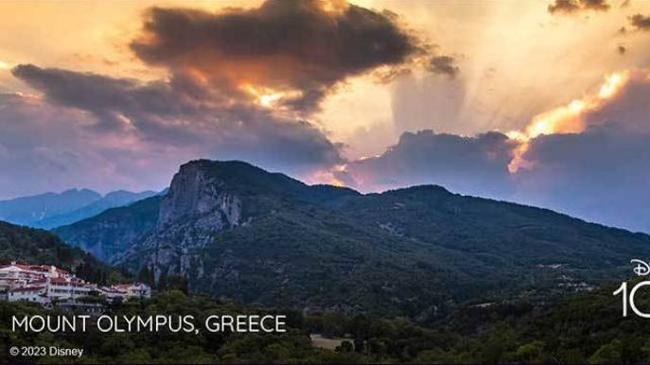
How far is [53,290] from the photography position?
3900 inches

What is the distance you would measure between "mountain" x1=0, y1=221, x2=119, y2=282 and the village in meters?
15.3

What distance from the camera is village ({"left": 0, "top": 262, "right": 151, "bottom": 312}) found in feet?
307

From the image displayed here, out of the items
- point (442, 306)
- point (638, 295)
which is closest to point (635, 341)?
point (638, 295)

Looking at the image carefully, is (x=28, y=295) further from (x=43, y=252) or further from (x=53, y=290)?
(x=43, y=252)

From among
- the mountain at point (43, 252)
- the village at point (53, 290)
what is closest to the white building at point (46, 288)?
the village at point (53, 290)

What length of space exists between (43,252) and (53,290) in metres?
58.1

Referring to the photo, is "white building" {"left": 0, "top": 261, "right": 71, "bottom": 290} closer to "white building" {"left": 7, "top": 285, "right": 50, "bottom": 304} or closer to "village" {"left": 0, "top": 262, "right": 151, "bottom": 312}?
"village" {"left": 0, "top": 262, "right": 151, "bottom": 312}

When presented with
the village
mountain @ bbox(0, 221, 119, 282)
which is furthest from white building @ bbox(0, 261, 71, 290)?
mountain @ bbox(0, 221, 119, 282)

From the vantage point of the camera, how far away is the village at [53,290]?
93.5 metres

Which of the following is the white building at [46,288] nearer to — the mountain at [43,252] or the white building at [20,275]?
the white building at [20,275]

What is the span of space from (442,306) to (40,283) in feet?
277

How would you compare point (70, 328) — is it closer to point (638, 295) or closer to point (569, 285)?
point (638, 295)

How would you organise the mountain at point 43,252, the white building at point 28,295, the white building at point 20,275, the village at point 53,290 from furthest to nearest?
1. the mountain at point 43,252
2. the white building at point 20,275
3. the village at point 53,290
4. the white building at point 28,295

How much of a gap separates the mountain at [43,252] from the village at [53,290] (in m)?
15.3
